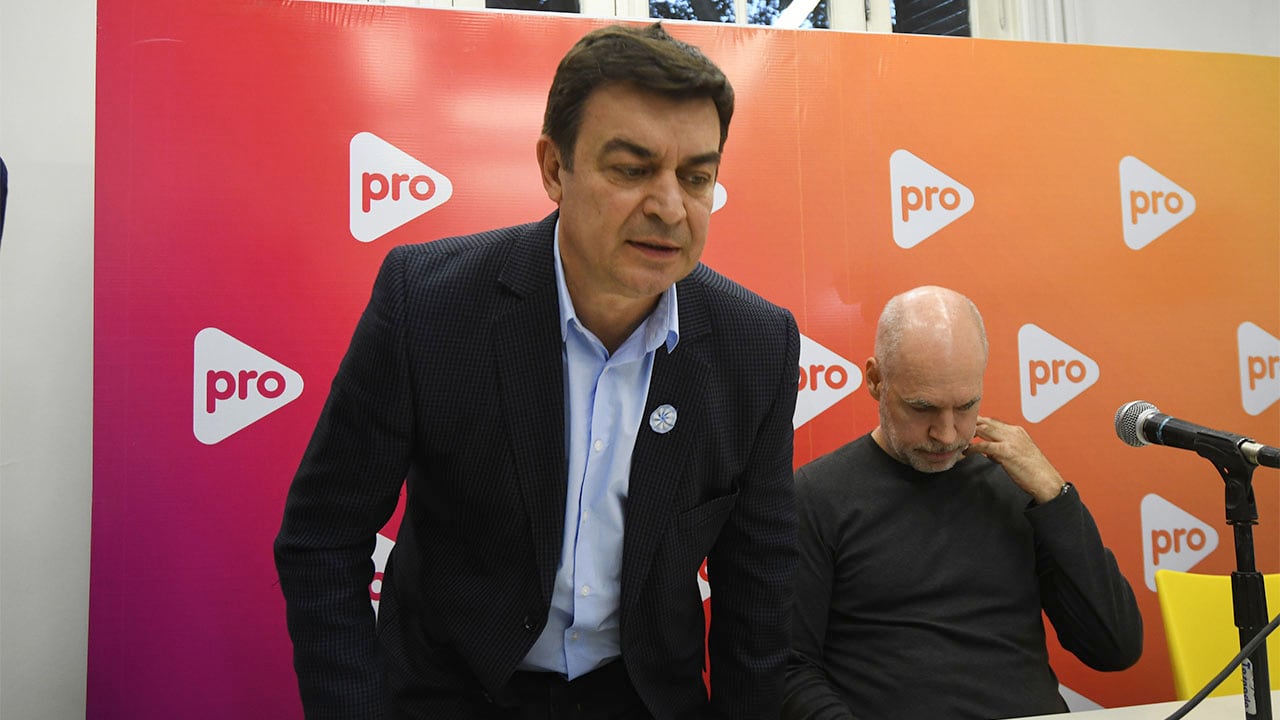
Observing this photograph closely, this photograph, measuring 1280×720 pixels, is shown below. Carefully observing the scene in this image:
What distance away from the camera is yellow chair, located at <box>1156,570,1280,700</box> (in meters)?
2.08

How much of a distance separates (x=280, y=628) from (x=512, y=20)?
1768mm

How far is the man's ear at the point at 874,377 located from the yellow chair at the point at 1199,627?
83cm

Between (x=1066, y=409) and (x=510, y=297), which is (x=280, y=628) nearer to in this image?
(x=510, y=297)

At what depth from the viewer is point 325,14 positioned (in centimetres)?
239

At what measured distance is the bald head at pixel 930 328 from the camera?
1.92 meters

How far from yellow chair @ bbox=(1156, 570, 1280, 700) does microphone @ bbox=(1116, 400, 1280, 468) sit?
93cm

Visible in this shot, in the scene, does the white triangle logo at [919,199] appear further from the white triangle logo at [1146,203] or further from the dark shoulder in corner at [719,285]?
the dark shoulder in corner at [719,285]

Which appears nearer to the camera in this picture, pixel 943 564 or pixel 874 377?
pixel 943 564

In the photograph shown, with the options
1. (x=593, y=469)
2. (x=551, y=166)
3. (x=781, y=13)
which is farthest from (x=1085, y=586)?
(x=781, y=13)

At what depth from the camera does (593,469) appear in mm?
1365

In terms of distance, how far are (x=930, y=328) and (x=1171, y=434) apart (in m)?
0.66

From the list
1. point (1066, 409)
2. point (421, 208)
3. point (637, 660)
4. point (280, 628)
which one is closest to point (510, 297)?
point (637, 660)

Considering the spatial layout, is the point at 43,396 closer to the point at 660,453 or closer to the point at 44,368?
the point at 44,368

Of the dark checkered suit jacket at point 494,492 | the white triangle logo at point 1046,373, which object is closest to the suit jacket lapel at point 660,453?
the dark checkered suit jacket at point 494,492
